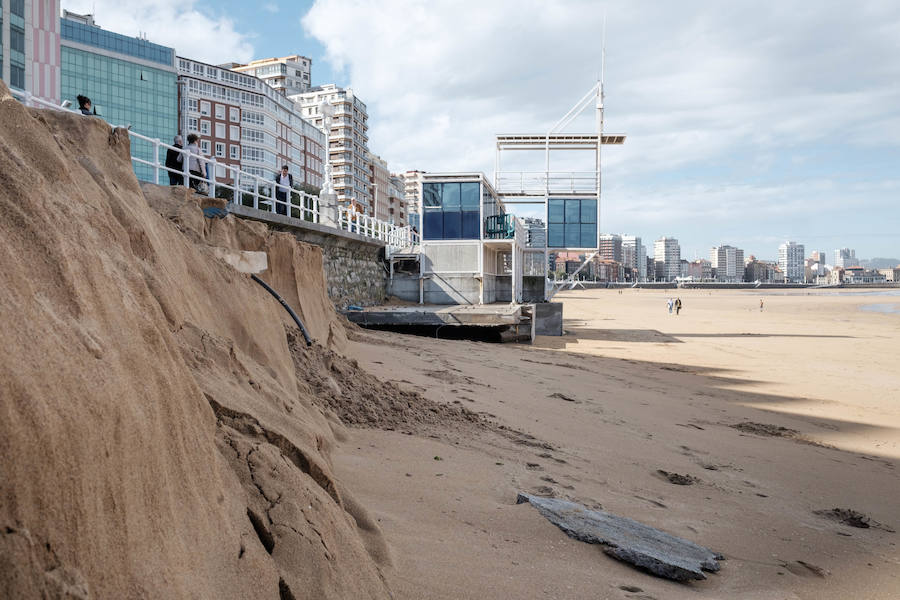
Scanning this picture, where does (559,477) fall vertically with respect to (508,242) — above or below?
below

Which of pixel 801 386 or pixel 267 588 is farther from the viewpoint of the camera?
pixel 801 386

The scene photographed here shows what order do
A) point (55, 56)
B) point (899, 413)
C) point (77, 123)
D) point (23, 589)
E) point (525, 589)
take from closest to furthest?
point (23, 589), point (525, 589), point (77, 123), point (899, 413), point (55, 56)

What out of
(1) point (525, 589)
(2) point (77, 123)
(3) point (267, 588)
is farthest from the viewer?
(2) point (77, 123)

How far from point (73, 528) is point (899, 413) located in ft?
39.3

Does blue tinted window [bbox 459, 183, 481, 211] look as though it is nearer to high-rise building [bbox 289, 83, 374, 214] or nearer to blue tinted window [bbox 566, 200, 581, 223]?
blue tinted window [bbox 566, 200, 581, 223]

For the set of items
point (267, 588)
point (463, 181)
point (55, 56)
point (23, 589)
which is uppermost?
point (55, 56)

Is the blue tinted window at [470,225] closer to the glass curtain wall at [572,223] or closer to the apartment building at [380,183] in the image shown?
the glass curtain wall at [572,223]

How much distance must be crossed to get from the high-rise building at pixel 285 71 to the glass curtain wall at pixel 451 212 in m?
85.9

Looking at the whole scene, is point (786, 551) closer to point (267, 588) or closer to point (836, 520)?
point (836, 520)

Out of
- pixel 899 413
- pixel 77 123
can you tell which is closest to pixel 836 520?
pixel 77 123

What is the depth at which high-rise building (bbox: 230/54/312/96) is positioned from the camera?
104188mm

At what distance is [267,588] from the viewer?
2143mm

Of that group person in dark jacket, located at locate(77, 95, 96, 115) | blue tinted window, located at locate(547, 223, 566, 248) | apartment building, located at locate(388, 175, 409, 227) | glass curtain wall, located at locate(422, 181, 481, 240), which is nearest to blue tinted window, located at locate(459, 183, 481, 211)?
glass curtain wall, located at locate(422, 181, 481, 240)


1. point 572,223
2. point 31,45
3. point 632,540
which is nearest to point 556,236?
point 572,223
